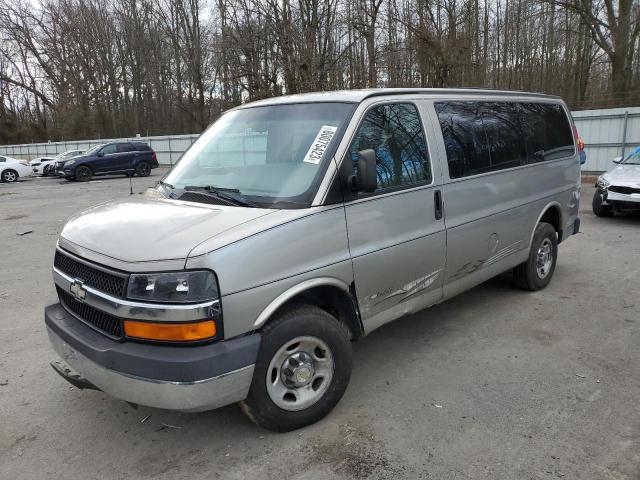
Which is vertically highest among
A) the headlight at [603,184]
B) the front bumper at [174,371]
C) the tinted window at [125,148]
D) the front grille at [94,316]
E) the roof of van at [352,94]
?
the tinted window at [125,148]

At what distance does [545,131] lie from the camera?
543cm

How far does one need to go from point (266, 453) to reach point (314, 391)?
47cm

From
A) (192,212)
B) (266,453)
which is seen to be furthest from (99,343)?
(266,453)

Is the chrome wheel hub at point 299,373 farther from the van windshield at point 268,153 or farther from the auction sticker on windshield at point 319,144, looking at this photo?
the auction sticker on windshield at point 319,144

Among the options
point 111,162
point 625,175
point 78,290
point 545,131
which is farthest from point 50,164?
point 78,290

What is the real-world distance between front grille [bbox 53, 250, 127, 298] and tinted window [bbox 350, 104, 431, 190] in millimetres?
1604

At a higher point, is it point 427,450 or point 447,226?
point 447,226

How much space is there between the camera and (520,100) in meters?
5.18

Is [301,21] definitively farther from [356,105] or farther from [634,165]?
[356,105]

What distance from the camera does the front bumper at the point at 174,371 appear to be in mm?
2572

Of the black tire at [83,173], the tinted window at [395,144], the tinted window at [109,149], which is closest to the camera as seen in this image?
the tinted window at [395,144]

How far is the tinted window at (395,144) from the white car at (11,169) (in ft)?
87.3

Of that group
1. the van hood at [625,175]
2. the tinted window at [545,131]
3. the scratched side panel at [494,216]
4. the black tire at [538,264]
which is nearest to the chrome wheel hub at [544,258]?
the black tire at [538,264]

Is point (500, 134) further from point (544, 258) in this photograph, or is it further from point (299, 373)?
point (299, 373)
